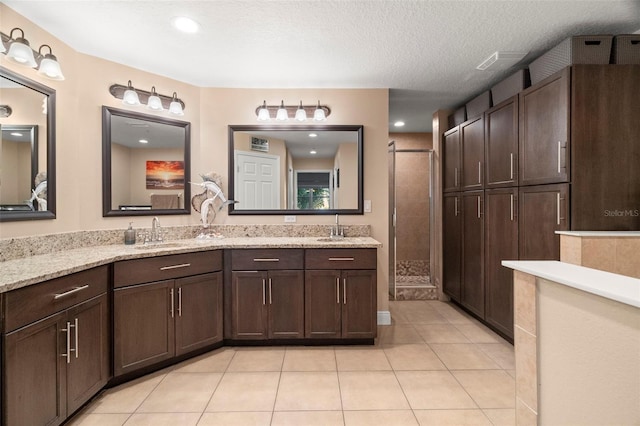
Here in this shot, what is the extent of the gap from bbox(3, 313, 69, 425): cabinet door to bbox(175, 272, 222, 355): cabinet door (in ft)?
2.52

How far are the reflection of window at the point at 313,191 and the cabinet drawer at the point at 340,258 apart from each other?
660mm

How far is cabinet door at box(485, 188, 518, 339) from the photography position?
2645mm

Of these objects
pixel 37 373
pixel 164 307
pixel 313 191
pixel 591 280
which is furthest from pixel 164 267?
pixel 591 280

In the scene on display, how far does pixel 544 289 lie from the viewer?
3.79ft

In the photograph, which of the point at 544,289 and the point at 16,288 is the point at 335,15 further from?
the point at 16,288

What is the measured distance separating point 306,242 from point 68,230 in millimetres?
1882

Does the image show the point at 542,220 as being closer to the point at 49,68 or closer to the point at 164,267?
the point at 164,267

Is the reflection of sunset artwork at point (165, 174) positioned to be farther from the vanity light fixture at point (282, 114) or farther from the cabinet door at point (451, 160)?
the cabinet door at point (451, 160)

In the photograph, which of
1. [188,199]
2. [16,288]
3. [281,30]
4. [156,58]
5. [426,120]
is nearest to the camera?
[16,288]

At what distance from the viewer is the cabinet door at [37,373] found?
1.36 meters

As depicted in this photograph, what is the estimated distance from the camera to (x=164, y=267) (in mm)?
2283

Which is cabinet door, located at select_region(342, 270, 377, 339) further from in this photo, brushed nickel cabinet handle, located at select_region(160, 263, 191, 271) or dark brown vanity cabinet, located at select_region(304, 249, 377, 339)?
brushed nickel cabinet handle, located at select_region(160, 263, 191, 271)

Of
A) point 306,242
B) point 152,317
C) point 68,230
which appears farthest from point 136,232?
point 306,242

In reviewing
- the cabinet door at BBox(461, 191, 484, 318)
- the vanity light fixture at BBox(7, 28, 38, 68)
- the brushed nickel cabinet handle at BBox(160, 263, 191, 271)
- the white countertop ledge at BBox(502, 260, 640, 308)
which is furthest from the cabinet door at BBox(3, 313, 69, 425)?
the cabinet door at BBox(461, 191, 484, 318)
